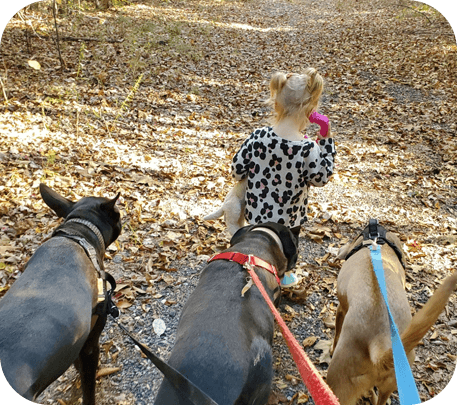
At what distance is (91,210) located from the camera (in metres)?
3.23

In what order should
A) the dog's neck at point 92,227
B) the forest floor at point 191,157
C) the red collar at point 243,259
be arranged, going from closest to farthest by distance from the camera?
the red collar at point 243,259 → the dog's neck at point 92,227 → the forest floor at point 191,157

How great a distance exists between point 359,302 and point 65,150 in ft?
18.8

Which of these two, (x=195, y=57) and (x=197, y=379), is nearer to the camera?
(x=197, y=379)

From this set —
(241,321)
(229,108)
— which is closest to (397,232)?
(241,321)

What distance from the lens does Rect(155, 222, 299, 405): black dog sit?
6.06 ft

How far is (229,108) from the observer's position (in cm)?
914

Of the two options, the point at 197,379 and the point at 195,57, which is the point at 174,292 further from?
the point at 195,57

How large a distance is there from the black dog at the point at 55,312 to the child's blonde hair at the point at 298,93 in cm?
197

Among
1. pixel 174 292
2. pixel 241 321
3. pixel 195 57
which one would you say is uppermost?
pixel 241 321

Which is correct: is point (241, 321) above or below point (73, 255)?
above

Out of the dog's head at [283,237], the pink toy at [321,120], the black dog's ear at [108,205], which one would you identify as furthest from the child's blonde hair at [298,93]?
the black dog's ear at [108,205]

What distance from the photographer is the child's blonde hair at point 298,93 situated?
126 inches

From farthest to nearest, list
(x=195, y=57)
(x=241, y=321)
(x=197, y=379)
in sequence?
(x=195, y=57)
(x=241, y=321)
(x=197, y=379)

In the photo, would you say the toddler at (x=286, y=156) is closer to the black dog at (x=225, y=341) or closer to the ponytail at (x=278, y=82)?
the ponytail at (x=278, y=82)
